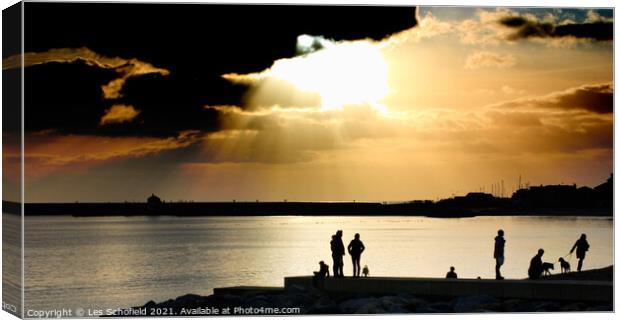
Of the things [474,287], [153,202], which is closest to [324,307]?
[474,287]

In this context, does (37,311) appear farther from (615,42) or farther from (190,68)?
(615,42)

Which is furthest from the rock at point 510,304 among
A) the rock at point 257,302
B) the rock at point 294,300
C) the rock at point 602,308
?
the rock at point 257,302

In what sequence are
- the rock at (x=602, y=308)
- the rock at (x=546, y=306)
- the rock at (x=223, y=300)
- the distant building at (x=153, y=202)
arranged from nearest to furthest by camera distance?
the rock at (x=546, y=306)
the rock at (x=602, y=308)
the rock at (x=223, y=300)
the distant building at (x=153, y=202)

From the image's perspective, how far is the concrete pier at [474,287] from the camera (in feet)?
83.4

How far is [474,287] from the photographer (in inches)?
1021

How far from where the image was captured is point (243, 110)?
26.7 metres

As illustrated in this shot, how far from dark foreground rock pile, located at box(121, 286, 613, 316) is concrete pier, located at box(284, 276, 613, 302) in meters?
0.12

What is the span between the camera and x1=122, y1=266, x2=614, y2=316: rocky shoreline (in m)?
25.3

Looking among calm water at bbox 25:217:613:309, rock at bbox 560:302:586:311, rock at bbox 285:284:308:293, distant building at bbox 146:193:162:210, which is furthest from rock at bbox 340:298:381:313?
distant building at bbox 146:193:162:210

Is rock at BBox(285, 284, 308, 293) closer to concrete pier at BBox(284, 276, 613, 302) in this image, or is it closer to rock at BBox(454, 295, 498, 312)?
concrete pier at BBox(284, 276, 613, 302)

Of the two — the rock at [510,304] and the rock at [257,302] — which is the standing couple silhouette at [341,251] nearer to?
the rock at [257,302]

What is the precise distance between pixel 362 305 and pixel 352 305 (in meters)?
0.28

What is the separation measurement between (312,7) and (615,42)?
19.4 feet

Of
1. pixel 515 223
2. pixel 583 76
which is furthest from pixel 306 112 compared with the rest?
pixel 515 223
